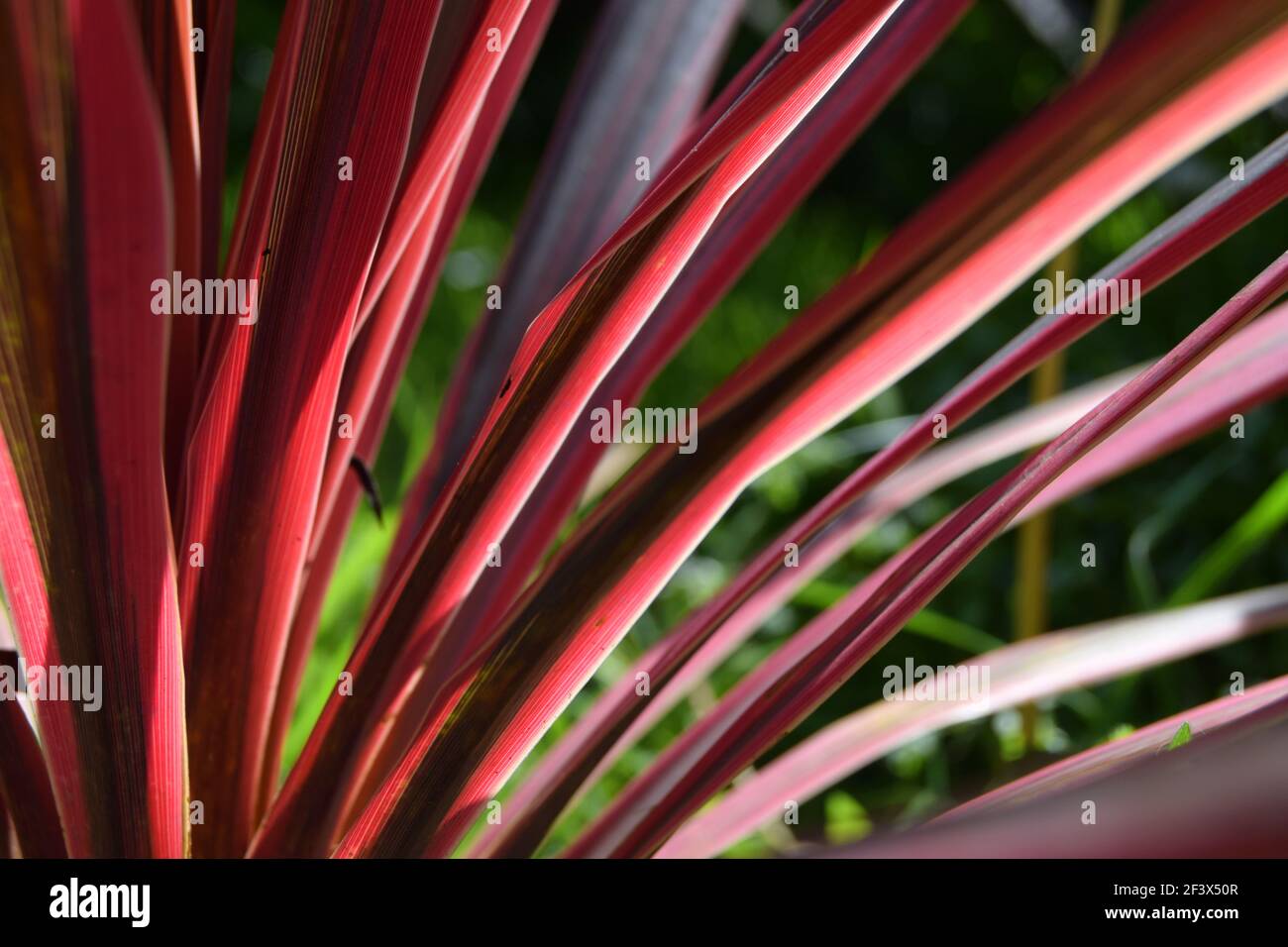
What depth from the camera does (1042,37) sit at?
3.91ft

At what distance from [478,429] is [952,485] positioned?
38.0 inches

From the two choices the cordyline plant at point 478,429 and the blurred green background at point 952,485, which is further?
the blurred green background at point 952,485

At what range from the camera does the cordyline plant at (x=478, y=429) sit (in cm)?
27

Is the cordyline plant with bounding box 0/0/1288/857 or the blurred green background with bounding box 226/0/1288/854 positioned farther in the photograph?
the blurred green background with bounding box 226/0/1288/854

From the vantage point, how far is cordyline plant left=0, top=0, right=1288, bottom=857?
269mm

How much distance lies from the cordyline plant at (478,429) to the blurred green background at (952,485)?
99 mm

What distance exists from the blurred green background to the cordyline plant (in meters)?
0.10

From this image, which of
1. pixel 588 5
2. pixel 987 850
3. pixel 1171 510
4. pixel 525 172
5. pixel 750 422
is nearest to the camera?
pixel 987 850

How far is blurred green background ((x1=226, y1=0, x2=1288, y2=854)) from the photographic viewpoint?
94 centimetres

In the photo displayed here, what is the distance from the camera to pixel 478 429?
40cm
